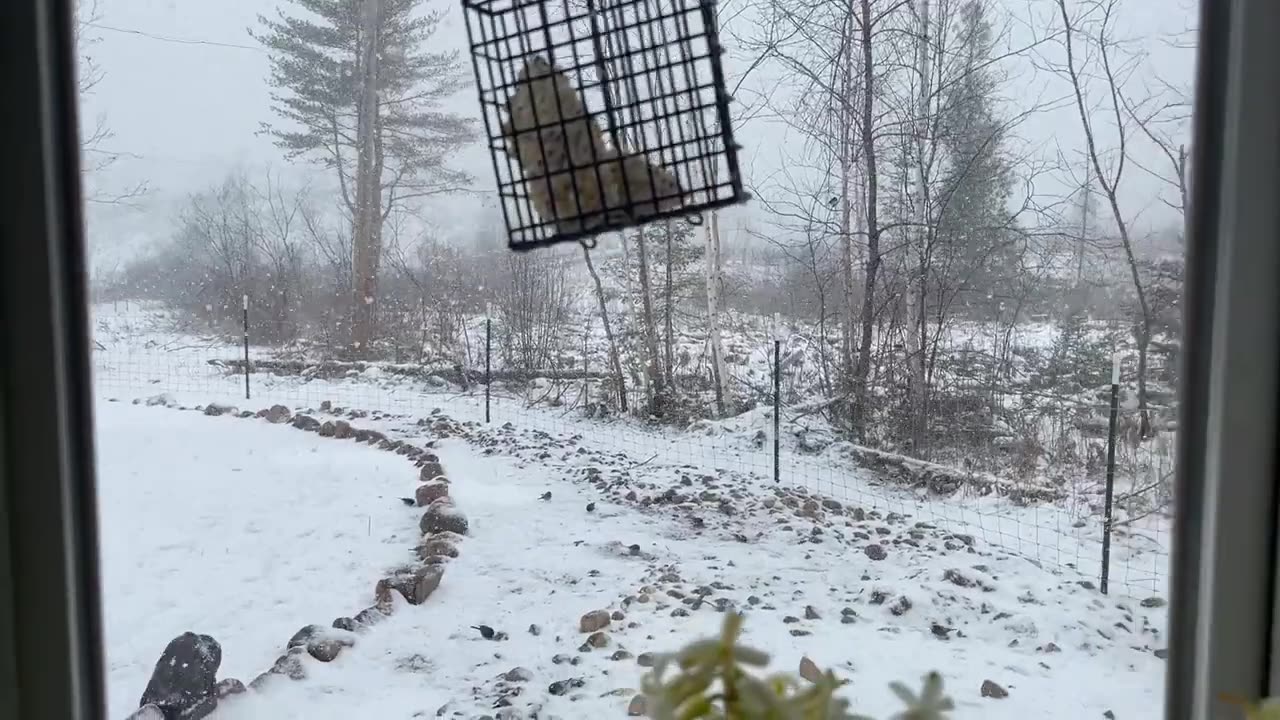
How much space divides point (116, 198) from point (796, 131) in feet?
5.36

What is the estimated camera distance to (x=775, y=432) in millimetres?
2307

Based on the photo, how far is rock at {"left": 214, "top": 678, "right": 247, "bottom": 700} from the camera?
1243 millimetres

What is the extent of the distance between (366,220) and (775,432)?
5.02ft

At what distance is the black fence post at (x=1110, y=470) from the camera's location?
163 centimetres

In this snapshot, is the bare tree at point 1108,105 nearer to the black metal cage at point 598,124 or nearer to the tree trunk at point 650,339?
the black metal cage at point 598,124

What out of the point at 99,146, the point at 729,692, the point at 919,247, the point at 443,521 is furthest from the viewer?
the point at 919,247

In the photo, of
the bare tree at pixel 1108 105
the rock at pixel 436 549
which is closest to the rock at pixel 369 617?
the rock at pixel 436 549

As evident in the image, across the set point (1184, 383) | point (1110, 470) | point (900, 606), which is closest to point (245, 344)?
point (900, 606)

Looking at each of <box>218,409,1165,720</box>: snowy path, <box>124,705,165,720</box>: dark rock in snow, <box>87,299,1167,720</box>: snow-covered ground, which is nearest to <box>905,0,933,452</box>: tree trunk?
<box>87,299,1167,720</box>: snow-covered ground

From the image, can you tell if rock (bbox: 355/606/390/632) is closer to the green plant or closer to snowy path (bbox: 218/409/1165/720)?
snowy path (bbox: 218/409/1165/720)

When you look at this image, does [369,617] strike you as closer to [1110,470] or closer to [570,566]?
[570,566]

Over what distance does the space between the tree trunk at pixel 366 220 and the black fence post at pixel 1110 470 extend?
83.5 inches

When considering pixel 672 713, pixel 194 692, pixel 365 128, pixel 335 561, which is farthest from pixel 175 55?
pixel 672 713

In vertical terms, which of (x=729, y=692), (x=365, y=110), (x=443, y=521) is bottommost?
(x=443, y=521)
